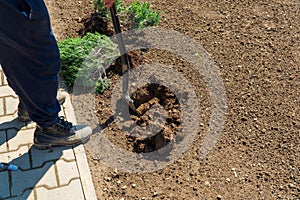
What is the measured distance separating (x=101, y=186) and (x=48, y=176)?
0.43m

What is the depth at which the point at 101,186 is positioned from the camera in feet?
11.2

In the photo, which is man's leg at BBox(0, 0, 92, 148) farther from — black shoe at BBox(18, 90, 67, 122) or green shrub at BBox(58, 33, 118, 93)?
green shrub at BBox(58, 33, 118, 93)

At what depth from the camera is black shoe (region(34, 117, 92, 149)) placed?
3.56 meters

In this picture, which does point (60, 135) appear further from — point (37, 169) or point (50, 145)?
point (37, 169)

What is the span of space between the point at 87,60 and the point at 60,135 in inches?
35.3

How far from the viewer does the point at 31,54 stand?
2928 mm

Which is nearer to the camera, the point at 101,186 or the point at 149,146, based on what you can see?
the point at 101,186

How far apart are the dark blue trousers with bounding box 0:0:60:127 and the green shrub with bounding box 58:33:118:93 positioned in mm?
785

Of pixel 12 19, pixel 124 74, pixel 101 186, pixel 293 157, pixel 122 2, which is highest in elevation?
pixel 12 19

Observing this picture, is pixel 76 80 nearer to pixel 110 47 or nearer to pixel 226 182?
pixel 110 47

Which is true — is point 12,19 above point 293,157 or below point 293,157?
above

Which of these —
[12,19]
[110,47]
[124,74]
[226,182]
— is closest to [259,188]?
[226,182]

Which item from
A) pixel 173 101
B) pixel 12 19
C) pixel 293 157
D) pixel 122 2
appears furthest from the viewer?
pixel 122 2

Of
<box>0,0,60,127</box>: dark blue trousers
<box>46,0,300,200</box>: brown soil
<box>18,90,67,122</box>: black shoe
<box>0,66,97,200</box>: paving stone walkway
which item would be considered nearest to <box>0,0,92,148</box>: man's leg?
<box>0,0,60,127</box>: dark blue trousers
